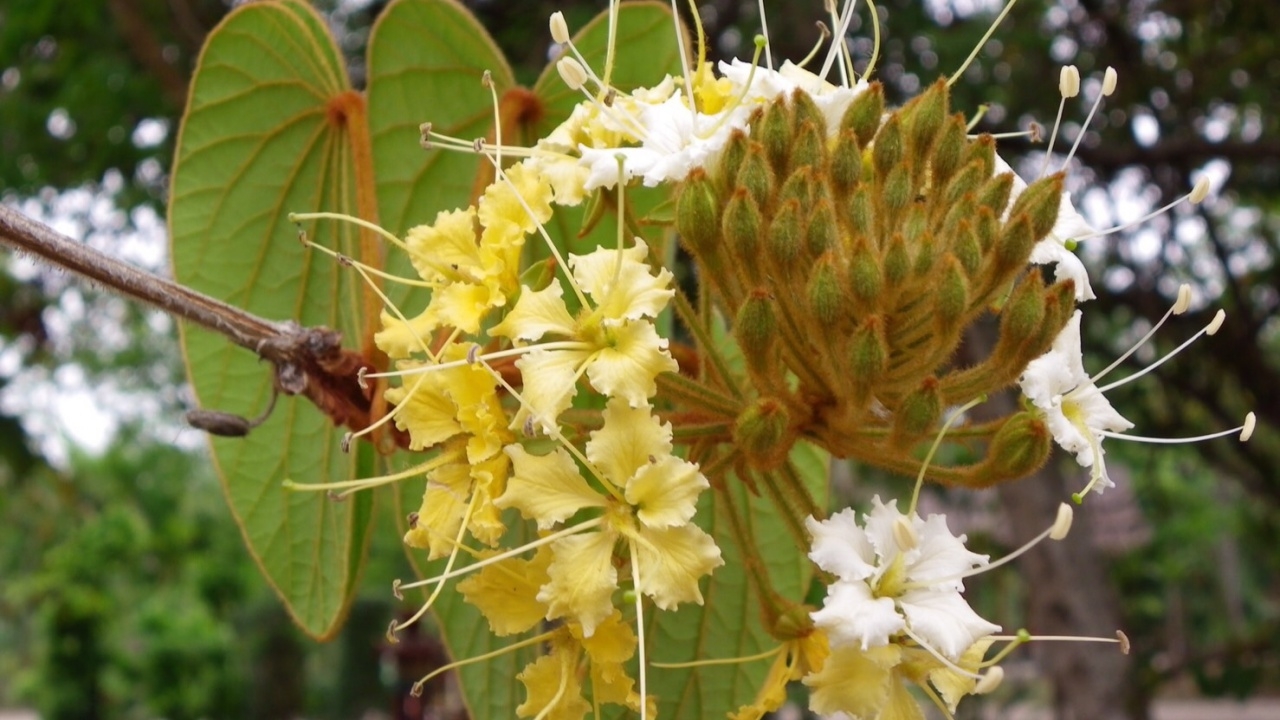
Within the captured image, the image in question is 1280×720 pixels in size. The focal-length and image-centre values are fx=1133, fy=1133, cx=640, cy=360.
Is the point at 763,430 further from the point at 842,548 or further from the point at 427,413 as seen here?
the point at 427,413

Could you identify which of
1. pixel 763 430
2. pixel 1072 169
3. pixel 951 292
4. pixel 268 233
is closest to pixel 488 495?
pixel 763 430

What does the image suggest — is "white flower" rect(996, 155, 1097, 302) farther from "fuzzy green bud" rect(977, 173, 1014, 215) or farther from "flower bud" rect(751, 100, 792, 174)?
"flower bud" rect(751, 100, 792, 174)

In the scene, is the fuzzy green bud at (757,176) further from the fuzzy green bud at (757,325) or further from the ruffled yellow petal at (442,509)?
the ruffled yellow petal at (442,509)

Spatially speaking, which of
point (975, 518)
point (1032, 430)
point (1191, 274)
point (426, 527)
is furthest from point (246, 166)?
point (975, 518)

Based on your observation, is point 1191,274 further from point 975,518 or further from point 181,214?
point 181,214

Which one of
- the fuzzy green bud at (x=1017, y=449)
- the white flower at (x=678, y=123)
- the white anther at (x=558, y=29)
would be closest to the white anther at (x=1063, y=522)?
the fuzzy green bud at (x=1017, y=449)

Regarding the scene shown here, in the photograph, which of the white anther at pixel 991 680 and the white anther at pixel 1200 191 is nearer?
the white anther at pixel 991 680
